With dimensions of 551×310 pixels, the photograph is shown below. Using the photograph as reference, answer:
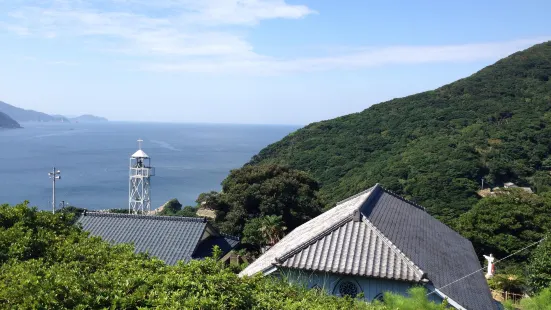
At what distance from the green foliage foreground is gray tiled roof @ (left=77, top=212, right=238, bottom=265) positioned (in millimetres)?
9342

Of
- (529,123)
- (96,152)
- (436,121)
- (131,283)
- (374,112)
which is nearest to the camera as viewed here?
(131,283)

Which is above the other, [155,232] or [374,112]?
[374,112]

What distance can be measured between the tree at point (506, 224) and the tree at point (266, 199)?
29.1 ft

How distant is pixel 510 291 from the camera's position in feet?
62.2

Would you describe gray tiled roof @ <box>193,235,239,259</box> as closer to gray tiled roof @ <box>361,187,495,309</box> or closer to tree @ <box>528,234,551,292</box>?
gray tiled roof @ <box>361,187,495,309</box>

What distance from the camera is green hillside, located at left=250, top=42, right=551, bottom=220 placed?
4075 cm

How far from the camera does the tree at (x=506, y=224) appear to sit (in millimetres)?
24859

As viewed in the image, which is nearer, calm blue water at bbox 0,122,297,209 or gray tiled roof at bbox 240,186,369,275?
gray tiled roof at bbox 240,186,369,275

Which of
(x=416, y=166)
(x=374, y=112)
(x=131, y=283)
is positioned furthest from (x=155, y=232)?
(x=374, y=112)

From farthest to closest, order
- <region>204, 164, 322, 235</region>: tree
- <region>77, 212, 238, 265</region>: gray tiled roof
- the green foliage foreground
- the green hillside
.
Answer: the green hillside → <region>204, 164, 322, 235</region>: tree → <region>77, 212, 238, 265</region>: gray tiled roof → the green foliage foreground

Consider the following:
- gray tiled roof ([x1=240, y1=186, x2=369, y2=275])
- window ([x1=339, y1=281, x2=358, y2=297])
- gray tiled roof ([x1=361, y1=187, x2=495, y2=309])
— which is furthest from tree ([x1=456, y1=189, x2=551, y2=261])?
window ([x1=339, y1=281, x2=358, y2=297])

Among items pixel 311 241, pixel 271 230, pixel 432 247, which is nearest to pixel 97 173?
A: pixel 271 230

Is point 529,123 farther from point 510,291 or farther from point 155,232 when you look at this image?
point 155,232

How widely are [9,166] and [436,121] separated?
272 feet
